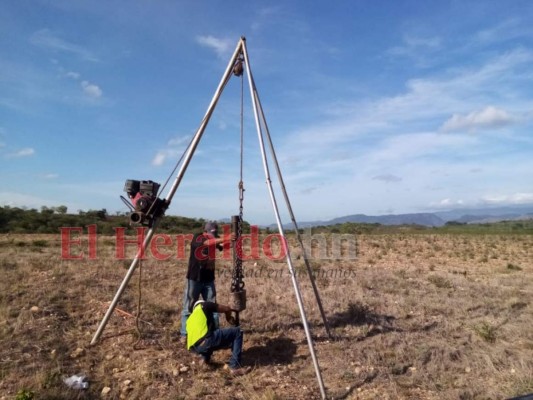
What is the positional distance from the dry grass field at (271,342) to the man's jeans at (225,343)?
20cm

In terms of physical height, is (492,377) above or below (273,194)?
below

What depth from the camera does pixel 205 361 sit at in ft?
17.1

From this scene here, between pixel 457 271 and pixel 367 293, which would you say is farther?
pixel 457 271

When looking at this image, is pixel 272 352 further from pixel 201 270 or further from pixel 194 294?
pixel 201 270

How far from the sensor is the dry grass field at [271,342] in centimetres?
457

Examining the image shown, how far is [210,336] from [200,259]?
45.7 inches

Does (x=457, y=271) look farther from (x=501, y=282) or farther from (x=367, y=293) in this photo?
(x=367, y=293)

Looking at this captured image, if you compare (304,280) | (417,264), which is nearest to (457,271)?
(417,264)

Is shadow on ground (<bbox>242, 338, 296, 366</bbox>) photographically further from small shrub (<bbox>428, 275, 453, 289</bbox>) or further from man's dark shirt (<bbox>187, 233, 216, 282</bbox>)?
small shrub (<bbox>428, 275, 453, 289</bbox>)

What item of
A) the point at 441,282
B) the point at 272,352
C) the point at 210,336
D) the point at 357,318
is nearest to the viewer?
the point at 210,336

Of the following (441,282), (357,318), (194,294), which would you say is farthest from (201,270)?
(441,282)

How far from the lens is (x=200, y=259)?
580 cm

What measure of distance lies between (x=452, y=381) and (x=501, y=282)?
8418mm

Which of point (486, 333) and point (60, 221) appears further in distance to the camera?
point (60, 221)
